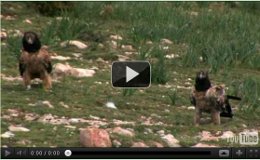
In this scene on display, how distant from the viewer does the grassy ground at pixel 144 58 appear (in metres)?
7.65

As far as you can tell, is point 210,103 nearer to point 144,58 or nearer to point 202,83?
point 202,83

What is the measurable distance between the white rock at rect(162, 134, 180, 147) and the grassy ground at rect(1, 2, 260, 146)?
5 centimetres

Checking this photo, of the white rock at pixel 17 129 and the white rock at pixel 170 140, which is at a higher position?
the white rock at pixel 17 129

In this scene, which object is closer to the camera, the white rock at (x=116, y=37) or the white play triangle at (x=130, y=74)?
the white play triangle at (x=130, y=74)

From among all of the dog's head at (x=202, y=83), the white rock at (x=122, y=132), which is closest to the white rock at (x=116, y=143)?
the white rock at (x=122, y=132)

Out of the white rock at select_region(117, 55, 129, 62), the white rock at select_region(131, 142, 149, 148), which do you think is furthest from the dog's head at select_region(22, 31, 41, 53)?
the white rock at select_region(131, 142, 149, 148)

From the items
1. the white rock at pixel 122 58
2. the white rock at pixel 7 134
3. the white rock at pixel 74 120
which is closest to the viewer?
the white rock at pixel 7 134

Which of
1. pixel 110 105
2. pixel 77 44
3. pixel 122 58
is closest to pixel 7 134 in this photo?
pixel 110 105

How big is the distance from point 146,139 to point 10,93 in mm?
1866

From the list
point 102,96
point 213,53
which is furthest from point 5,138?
point 213,53

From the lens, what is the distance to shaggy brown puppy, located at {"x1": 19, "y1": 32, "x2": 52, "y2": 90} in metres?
8.48

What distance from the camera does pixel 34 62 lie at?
27.9ft

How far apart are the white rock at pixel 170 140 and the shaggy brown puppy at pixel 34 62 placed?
183 cm

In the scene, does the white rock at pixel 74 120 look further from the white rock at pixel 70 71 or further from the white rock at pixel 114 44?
the white rock at pixel 114 44
